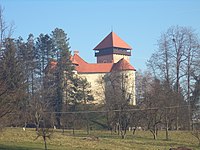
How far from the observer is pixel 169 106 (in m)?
39.2

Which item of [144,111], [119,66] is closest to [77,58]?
[119,66]

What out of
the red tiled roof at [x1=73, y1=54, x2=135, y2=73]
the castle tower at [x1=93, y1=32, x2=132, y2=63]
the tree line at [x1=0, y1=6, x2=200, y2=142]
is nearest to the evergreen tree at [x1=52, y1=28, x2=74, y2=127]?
the tree line at [x1=0, y1=6, x2=200, y2=142]

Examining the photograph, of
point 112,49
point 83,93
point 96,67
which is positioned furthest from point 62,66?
point 112,49

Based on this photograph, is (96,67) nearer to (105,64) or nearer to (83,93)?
(105,64)

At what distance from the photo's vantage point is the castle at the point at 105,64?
70025 millimetres

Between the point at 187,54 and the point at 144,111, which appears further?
the point at 187,54

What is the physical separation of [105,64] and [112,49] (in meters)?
12.1

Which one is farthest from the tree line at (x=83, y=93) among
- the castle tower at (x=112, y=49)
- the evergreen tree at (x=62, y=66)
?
the castle tower at (x=112, y=49)

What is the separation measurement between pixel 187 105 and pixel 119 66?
35.4 meters

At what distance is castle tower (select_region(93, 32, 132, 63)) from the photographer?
304 feet

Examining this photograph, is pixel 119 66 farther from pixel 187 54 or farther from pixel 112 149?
pixel 112 149

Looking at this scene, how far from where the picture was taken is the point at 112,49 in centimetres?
9275

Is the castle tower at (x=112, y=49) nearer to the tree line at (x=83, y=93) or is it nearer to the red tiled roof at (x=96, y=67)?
the red tiled roof at (x=96, y=67)

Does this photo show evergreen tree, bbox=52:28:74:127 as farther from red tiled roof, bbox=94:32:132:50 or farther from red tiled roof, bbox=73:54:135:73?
red tiled roof, bbox=94:32:132:50
